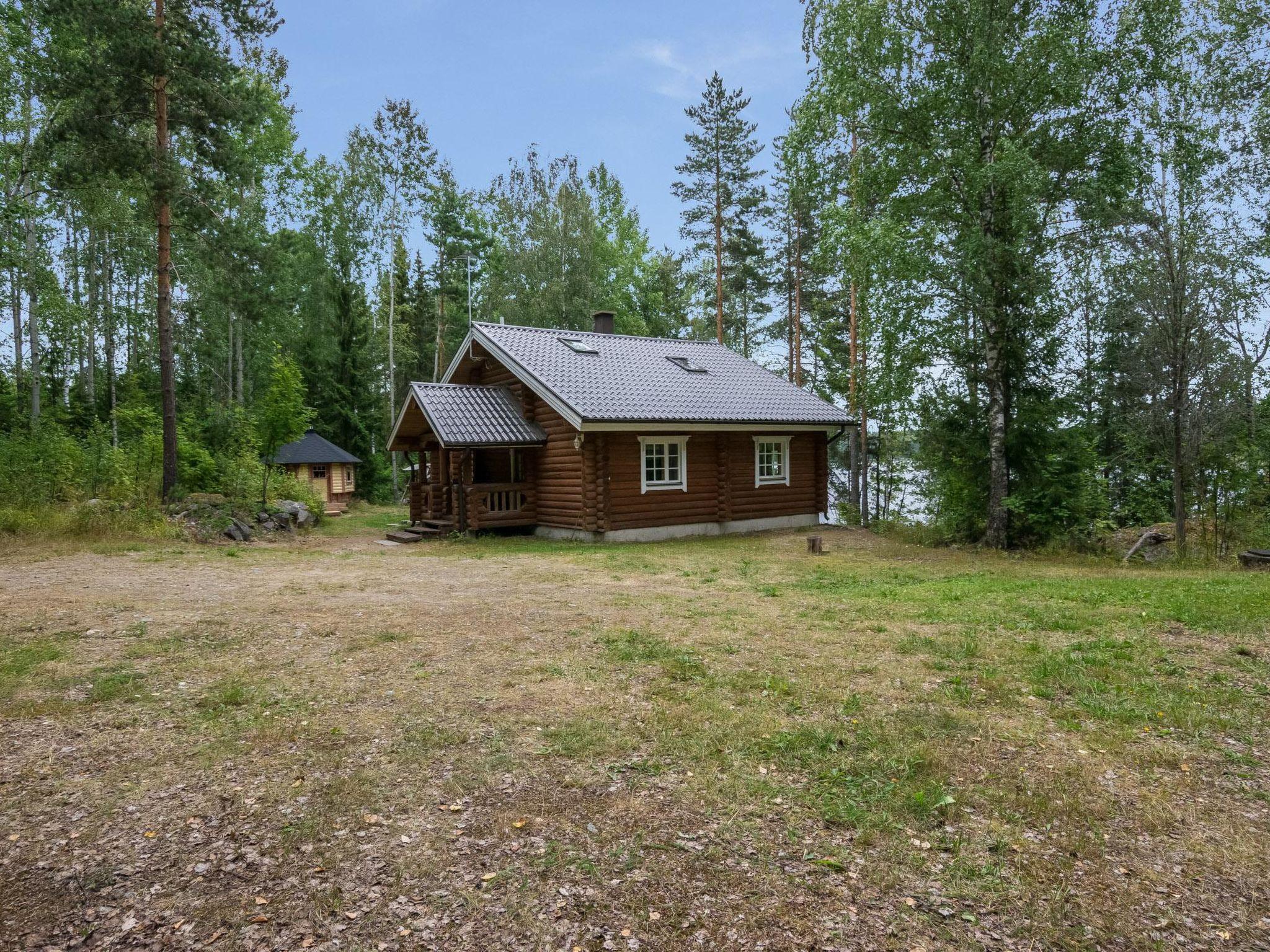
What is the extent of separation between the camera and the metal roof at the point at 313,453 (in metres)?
22.3

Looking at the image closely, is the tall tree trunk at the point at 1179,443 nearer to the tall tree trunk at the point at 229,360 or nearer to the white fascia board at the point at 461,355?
the white fascia board at the point at 461,355


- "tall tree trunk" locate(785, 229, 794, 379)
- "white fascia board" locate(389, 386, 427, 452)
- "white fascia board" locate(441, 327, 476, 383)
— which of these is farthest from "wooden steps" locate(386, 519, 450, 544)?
"tall tree trunk" locate(785, 229, 794, 379)

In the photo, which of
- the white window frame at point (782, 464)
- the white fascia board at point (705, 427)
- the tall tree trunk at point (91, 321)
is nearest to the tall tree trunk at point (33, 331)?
the tall tree trunk at point (91, 321)

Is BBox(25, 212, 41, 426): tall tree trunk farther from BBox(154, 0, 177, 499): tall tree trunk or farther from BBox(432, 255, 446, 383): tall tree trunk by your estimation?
BBox(432, 255, 446, 383): tall tree trunk

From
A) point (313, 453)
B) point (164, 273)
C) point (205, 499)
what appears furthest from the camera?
point (313, 453)

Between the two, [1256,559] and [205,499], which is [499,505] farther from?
[1256,559]

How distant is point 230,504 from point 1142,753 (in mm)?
15456

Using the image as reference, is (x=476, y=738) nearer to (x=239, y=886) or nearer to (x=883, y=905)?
(x=239, y=886)

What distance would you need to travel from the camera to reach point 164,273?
14.2m

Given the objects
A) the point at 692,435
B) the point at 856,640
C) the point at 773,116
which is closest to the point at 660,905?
the point at 856,640

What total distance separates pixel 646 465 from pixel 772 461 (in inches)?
152

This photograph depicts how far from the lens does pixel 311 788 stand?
3.51 metres

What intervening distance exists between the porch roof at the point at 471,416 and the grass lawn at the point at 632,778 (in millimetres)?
7718

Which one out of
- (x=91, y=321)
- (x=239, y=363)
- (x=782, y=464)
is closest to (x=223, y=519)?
(x=782, y=464)
